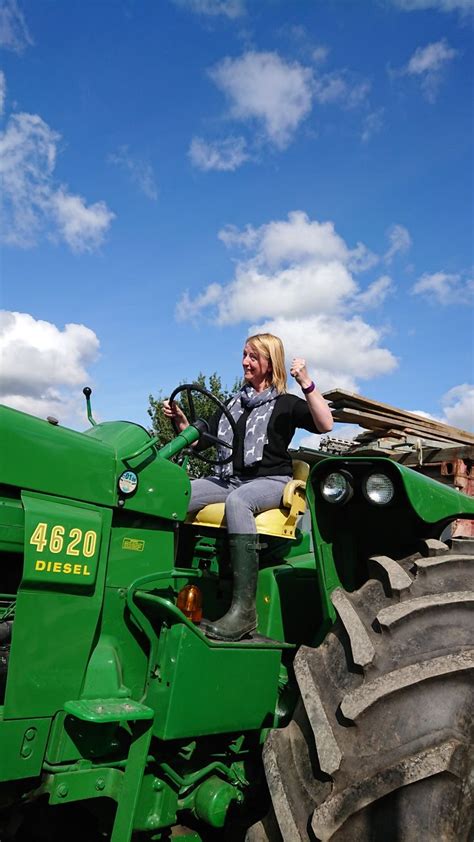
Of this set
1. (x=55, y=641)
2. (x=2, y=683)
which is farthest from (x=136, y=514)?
(x=2, y=683)

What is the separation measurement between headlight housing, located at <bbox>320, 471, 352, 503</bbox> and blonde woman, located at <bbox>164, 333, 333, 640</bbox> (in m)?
0.43

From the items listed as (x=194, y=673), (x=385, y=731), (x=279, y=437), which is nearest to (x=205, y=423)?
(x=279, y=437)

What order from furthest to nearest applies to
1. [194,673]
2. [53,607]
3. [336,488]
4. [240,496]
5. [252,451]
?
[252,451], [240,496], [336,488], [194,673], [53,607]

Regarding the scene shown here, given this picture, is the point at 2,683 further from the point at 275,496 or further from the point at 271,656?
the point at 275,496

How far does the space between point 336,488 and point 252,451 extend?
0.73m

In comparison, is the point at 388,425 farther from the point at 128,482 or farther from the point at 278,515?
the point at 128,482

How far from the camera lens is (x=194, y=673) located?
2.79 m

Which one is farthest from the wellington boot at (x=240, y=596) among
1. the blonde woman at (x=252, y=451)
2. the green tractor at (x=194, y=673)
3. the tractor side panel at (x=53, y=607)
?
the tractor side panel at (x=53, y=607)

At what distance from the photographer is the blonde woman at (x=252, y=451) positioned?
10.5ft

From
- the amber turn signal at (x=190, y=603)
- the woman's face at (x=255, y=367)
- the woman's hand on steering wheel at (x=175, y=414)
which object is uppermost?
the woman's face at (x=255, y=367)

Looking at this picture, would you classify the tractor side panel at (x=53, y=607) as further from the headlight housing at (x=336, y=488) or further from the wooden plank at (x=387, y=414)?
the wooden plank at (x=387, y=414)

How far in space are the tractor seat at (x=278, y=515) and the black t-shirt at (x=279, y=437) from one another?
16 cm

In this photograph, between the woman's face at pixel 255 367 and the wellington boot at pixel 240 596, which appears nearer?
the wellington boot at pixel 240 596

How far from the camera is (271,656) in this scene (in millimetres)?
3062
